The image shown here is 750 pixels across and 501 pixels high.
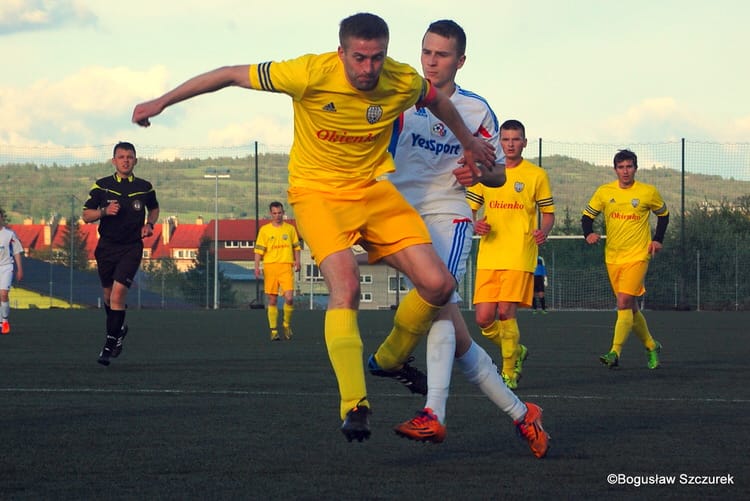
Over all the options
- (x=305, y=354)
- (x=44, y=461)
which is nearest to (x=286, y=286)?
(x=305, y=354)

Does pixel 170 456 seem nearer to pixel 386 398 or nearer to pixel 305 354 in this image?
pixel 386 398

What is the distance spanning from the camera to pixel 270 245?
69.8ft

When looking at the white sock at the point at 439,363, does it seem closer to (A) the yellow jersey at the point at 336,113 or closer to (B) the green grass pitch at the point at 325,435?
(B) the green grass pitch at the point at 325,435

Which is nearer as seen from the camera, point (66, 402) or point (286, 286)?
point (66, 402)

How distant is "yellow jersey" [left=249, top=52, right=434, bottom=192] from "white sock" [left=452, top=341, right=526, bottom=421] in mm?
1023

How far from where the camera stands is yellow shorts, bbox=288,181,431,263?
5973 millimetres

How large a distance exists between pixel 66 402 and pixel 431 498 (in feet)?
13.8

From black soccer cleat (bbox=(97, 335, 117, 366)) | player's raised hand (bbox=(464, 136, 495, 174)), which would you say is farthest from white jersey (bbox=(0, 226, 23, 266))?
player's raised hand (bbox=(464, 136, 495, 174))

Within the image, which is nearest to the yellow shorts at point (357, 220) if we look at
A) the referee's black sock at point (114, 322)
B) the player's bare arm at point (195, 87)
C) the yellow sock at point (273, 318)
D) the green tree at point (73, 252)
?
the player's bare arm at point (195, 87)

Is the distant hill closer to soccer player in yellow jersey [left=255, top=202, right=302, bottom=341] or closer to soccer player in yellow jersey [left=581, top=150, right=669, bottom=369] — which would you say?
soccer player in yellow jersey [left=255, top=202, right=302, bottom=341]

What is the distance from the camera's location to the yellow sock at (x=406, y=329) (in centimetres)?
634

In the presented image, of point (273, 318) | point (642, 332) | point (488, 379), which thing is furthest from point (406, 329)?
point (273, 318)

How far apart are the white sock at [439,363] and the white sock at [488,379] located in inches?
4.1

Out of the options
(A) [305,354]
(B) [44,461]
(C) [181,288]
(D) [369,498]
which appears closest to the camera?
(D) [369,498]
